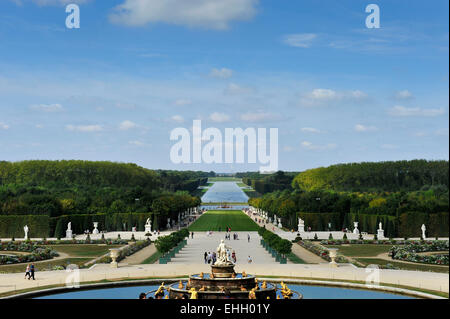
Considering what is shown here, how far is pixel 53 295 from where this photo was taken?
27.9 m

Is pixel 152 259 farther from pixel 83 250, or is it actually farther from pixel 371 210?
pixel 371 210

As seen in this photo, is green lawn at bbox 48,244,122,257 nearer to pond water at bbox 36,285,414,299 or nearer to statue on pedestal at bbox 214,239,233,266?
pond water at bbox 36,285,414,299

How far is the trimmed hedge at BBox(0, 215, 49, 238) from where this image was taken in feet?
215

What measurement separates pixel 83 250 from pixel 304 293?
2947 centimetres

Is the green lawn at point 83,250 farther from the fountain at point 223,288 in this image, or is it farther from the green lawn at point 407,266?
the green lawn at point 407,266

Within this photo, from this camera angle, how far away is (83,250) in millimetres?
51781

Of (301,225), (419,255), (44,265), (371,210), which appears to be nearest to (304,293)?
(419,255)

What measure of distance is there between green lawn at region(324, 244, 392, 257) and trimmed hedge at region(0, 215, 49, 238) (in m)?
36.2

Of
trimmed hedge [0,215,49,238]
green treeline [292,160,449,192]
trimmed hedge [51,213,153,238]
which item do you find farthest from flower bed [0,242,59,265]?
green treeline [292,160,449,192]

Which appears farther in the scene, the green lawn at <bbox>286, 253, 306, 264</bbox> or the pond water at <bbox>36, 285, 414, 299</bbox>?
the green lawn at <bbox>286, 253, 306, 264</bbox>

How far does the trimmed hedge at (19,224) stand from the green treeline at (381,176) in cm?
8070

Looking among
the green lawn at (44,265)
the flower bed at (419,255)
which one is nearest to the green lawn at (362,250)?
the flower bed at (419,255)
